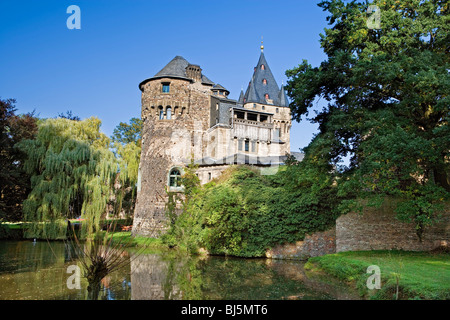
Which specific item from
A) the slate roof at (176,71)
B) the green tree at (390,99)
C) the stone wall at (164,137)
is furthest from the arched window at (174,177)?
the green tree at (390,99)

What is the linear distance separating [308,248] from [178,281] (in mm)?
7730

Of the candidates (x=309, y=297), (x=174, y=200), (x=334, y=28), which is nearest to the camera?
(x=309, y=297)

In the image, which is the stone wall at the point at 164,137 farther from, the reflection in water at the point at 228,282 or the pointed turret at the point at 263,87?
the pointed turret at the point at 263,87

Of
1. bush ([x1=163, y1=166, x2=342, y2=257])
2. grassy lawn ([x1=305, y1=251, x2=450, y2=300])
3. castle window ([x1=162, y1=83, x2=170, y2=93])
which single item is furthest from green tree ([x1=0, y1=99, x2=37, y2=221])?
grassy lawn ([x1=305, y1=251, x2=450, y2=300])

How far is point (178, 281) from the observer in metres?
12.1

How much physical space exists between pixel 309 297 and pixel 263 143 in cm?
2286

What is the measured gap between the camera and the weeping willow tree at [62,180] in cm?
2395

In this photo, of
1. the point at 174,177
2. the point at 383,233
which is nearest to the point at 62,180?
the point at 174,177

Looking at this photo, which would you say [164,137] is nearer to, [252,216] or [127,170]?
[127,170]

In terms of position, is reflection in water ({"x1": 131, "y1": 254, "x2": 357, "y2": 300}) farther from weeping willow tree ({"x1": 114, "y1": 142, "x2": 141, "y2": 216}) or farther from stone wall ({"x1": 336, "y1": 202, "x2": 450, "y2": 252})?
weeping willow tree ({"x1": 114, "y1": 142, "x2": 141, "y2": 216})

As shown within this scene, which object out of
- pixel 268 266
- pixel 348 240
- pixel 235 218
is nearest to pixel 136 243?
pixel 235 218

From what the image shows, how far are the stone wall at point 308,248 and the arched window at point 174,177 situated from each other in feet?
37.9

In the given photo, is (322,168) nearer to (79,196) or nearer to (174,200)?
(174,200)

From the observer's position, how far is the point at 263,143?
1236 inches
